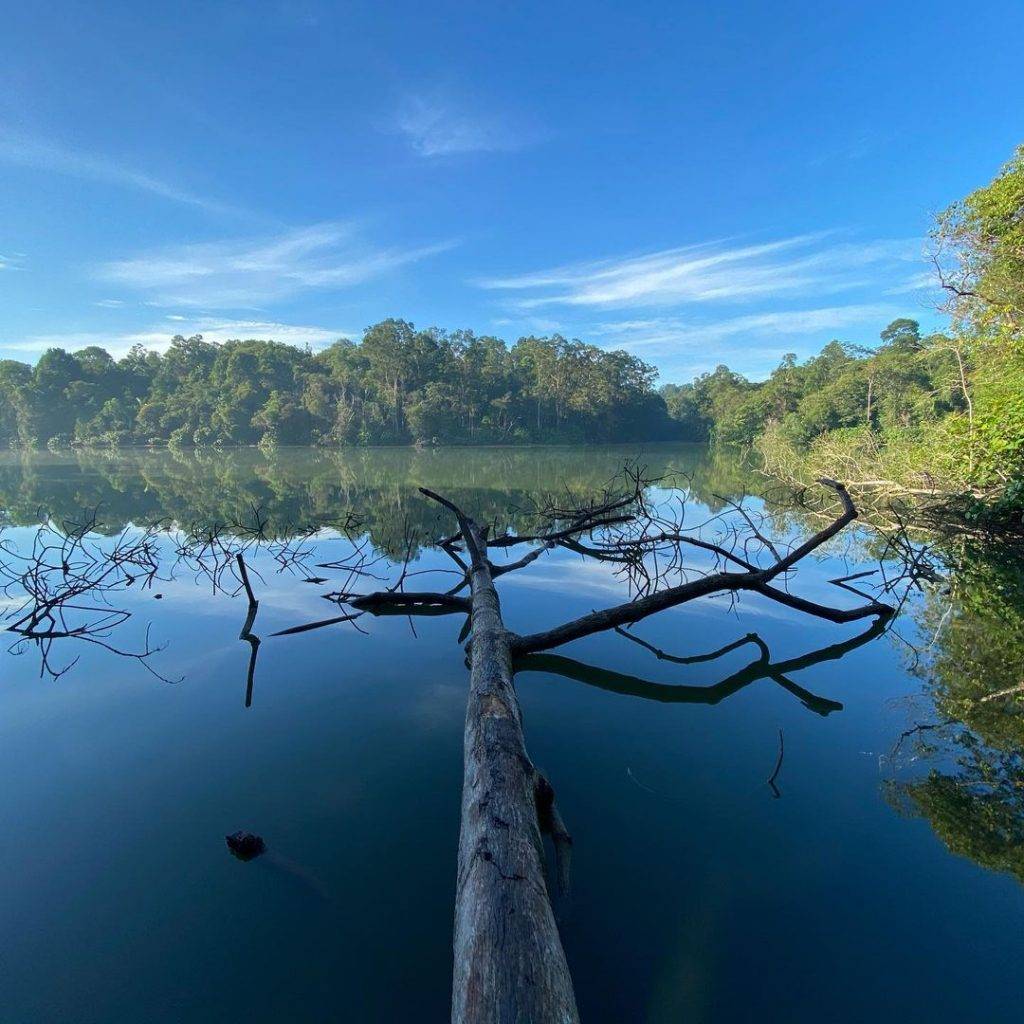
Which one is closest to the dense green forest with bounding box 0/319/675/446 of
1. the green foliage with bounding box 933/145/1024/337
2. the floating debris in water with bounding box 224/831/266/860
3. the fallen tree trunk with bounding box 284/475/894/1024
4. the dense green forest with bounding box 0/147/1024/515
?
the dense green forest with bounding box 0/147/1024/515

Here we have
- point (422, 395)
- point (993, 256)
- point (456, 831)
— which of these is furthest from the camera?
point (422, 395)

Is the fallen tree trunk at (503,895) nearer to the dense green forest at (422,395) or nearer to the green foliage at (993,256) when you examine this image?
the green foliage at (993,256)

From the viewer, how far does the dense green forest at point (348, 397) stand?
46375 millimetres

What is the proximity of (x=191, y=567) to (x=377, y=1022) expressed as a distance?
23.1ft

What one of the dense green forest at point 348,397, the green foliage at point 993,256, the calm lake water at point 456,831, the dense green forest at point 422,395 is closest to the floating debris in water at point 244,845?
the calm lake water at point 456,831

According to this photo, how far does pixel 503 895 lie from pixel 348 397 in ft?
165

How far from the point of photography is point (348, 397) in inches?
1892

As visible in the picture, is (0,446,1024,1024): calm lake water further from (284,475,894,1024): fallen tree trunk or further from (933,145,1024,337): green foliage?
(933,145,1024,337): green foliage

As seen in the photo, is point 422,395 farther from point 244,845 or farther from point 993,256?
point 244,845

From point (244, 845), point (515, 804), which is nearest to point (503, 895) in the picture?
point (515, 804)

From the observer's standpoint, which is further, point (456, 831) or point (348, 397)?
point (348, 397)

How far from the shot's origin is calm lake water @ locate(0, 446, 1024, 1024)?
1.68m

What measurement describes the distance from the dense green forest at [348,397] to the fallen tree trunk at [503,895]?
4394 centimetres

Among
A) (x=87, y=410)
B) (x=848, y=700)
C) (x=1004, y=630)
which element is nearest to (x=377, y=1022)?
(x=848, y=700)
